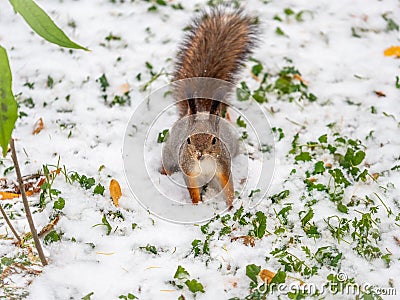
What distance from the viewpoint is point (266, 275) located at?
7.49ft

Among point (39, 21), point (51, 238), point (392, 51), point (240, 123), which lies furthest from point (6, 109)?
point (392, 51)

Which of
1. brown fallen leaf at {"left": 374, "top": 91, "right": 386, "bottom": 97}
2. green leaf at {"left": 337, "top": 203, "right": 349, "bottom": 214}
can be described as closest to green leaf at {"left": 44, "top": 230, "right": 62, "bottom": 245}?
green leaf at {"left": 337, "top": 203, "right": 349, "bottom": 214}

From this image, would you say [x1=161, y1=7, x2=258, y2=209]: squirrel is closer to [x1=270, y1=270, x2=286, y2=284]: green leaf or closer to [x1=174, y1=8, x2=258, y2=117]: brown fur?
[x1=174, y1=8, x2=258, y2=117]: brown fur

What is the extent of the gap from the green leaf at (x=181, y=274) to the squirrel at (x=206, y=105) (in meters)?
0.59

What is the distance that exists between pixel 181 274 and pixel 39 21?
3.81 ft

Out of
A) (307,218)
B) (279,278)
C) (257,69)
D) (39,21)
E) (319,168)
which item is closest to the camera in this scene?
(39,21)

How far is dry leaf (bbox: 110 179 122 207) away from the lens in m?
2.74

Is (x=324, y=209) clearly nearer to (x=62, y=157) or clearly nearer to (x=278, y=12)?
(x=62, y=157)

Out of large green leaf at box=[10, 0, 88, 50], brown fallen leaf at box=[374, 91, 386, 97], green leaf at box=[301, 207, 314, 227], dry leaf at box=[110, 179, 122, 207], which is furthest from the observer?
brown fallen leaf at box=[374, 91, 386, 97]

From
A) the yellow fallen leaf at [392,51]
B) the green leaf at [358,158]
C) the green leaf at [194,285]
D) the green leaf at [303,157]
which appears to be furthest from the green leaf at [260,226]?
the yellow fallen leaf at [392,51]

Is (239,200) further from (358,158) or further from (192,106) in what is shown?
(358,158)

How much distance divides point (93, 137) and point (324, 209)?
4.40 ft

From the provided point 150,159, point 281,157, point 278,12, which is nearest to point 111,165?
point 150,159

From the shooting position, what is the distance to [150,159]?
3074 mm
